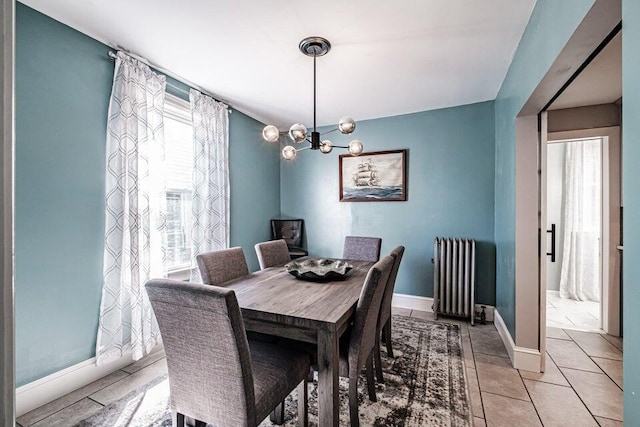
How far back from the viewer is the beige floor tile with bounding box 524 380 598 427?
5.45 feet

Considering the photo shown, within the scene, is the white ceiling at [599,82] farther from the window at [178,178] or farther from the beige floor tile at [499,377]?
the window at [178,178]

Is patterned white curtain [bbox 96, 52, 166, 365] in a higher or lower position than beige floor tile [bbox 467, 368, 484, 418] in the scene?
higher

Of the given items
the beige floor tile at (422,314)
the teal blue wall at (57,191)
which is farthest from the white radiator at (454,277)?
the teal blue wall at (57,191)

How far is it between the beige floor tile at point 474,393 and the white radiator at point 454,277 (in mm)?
1025

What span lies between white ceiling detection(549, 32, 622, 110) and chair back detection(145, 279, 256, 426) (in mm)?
2708

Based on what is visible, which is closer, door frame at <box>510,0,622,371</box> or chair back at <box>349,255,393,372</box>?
chair back at <box>349,255,393,372</box>

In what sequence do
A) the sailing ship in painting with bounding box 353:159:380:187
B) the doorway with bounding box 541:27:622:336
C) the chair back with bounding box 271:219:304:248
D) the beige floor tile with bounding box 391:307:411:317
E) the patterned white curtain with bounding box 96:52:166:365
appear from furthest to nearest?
the chair back with bounding box 271:219:304:248, the sailing ship in painting with bounding box 353:159:380:187, the beige floor tile with bounding box 391:307:411:317, the doorway with bounding box 541:27:622:336, the patterned white curtain with bounding box 96:52:166:365

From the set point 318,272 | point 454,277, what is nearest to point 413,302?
point 454,277

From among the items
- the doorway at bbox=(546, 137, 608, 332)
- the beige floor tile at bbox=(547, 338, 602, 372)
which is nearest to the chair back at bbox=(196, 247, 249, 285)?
the beige floor tile at bbox=(547, 338, 602, 372)

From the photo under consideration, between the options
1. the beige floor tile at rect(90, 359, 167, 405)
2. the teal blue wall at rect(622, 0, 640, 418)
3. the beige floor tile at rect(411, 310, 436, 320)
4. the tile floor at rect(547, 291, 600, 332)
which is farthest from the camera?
the beige floor tile at rect(411, 310, 436, 320)

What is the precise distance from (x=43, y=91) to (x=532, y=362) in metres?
3.96

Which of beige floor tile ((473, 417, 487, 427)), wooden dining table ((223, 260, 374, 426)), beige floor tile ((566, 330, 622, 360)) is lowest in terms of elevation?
beige floor tile ((473, 417, 487, 427))

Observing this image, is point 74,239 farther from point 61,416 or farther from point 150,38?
point 150,38

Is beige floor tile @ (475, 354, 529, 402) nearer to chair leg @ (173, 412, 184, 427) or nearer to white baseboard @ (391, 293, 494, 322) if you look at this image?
white baseboard @ (391, 293, 494, 322)
